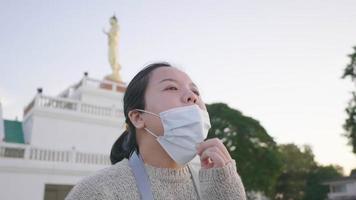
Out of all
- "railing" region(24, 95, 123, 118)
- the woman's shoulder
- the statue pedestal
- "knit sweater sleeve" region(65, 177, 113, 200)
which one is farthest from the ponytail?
the statue pedestal

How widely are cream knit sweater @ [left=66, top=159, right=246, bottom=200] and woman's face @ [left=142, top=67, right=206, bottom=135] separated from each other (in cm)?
23

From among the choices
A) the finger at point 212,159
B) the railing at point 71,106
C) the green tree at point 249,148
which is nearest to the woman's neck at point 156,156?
the finger at point 212,159

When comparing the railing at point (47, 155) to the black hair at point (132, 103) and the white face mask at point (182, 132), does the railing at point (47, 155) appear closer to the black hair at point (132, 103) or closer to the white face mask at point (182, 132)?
the black hair at point (132, 103)

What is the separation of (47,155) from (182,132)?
10.8 meters

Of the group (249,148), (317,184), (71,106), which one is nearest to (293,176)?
(317,184)

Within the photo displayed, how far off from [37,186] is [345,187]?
2955 cm

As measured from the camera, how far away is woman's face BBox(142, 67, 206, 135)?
5.34 ft

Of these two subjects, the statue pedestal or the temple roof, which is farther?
the statue pedestal

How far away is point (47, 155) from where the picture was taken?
11.3 m

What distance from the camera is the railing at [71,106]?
13102 mm

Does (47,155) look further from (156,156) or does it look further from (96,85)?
(156,156)

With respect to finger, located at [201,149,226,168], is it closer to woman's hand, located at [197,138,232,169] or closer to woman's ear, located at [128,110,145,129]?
woman's hand, located at [197,138,232,169]

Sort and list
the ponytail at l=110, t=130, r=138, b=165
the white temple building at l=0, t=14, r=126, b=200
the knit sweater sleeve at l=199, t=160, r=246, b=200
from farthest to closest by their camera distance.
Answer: the white temple building at l=0, t=14, r=126, b=200
the ponytail at l=110, t=130, r=138, b=165
the knit sweater sleeve at l=199, t=160, r=246, b=200

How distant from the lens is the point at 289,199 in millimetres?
32750
